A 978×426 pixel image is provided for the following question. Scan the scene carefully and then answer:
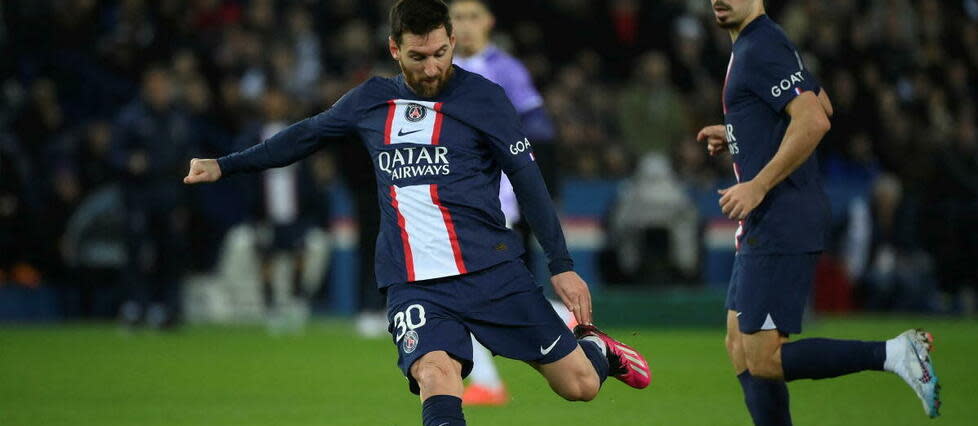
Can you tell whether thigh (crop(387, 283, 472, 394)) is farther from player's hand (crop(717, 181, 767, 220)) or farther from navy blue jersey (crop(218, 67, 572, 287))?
player's hand (crop(717, 181, 767, 220))

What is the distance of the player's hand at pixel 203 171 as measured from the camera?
20.4ft

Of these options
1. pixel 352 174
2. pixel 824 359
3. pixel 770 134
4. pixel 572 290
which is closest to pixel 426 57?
pixel 572 290

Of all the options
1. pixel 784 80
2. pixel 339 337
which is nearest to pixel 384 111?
pixel 784 80

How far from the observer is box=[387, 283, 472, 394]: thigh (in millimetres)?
6023

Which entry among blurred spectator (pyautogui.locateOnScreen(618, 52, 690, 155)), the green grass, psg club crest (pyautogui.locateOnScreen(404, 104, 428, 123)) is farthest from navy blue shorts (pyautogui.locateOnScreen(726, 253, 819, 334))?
blurred spectator (pyautogui.locateOnScreen(618, 52, 690, 155))

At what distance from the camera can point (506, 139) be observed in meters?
6.15

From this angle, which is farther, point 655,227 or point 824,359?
point 655,227

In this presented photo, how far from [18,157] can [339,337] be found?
14.6 ft

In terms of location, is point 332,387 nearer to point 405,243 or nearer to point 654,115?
point 405,243

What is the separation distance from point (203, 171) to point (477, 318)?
1.26 meters

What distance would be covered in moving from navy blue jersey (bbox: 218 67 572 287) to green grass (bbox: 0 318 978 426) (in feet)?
8.34

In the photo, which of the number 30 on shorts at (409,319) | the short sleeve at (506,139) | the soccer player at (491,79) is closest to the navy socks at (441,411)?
the number 30 on shorts at (409,319)

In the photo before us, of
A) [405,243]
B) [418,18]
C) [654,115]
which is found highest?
[418,18]

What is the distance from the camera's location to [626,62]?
780 inches
